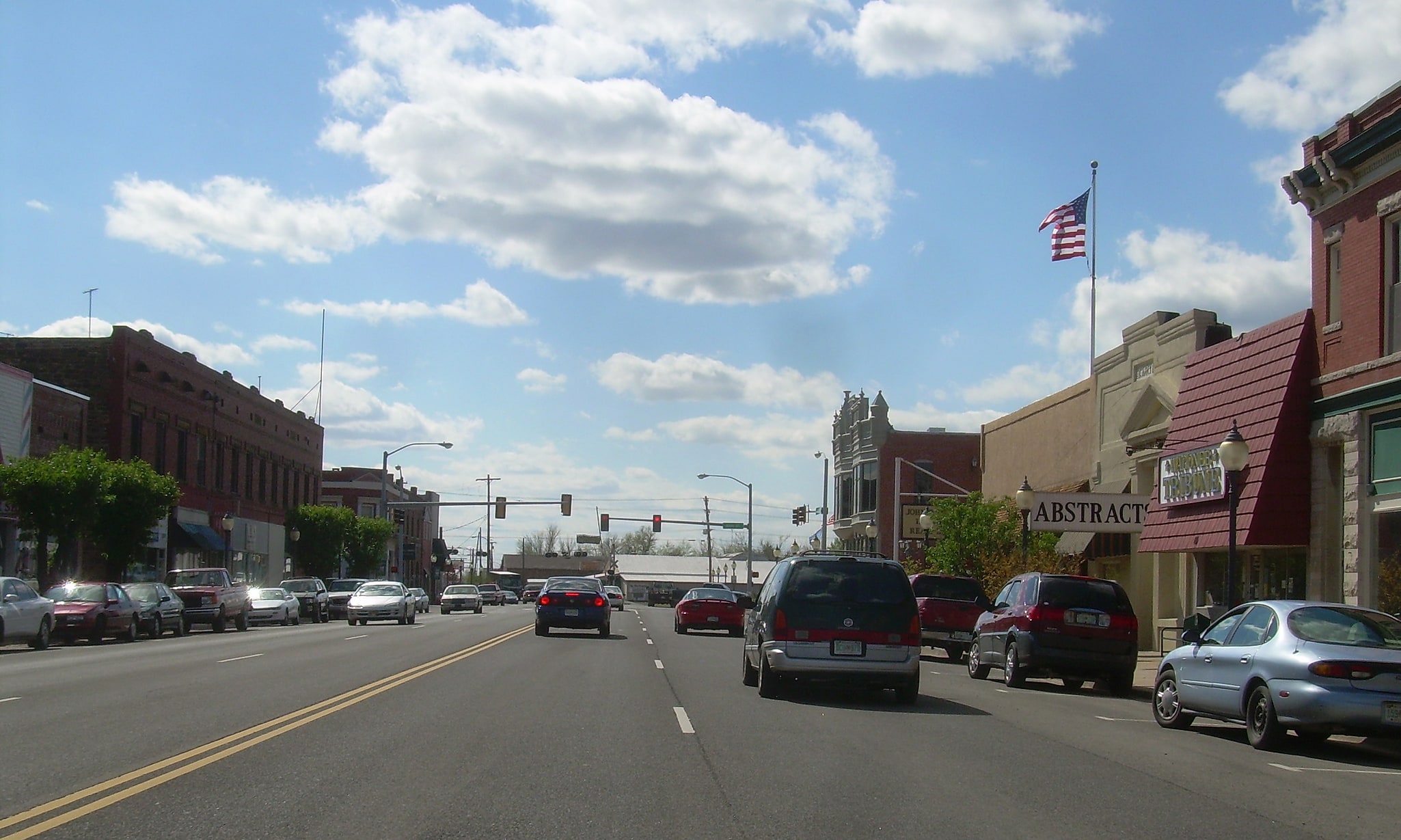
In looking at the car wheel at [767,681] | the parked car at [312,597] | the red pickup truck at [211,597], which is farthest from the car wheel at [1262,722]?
the parked car at [312,597]

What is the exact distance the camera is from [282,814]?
324 inches

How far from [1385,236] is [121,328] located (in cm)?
3953

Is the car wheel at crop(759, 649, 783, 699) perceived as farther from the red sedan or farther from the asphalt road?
the red sedan

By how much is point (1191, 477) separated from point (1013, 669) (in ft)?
24.9

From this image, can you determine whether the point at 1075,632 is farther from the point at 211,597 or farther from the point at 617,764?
the point at 211,597

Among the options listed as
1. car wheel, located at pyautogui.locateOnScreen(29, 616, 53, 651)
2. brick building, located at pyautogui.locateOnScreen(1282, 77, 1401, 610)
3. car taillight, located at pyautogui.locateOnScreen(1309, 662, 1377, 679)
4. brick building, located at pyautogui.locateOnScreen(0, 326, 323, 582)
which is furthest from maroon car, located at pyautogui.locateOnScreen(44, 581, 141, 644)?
car taillight, located at pyautogui.locateOnScreen(1309, 662, 1377, 679)

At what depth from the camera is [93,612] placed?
2975 cm

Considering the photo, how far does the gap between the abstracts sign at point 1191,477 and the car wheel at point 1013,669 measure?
20.0 feet

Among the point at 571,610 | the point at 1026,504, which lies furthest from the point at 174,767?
the point at 571,610

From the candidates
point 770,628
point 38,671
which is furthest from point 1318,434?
point 38,671

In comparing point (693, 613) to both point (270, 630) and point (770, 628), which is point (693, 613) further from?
point (770, 628)

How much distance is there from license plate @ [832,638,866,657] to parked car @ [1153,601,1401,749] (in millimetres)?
3620

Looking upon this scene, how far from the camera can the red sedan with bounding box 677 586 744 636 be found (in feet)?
118

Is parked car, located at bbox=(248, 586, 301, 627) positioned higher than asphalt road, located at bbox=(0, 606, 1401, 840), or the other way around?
asphalt road, located at bbox=(0, 606, 1401, 840)
